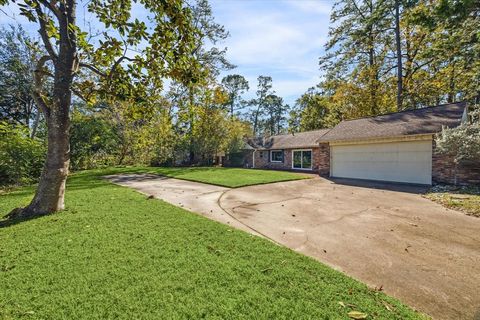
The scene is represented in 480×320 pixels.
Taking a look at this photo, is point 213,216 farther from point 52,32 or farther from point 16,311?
point 52,32

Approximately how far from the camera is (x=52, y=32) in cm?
466

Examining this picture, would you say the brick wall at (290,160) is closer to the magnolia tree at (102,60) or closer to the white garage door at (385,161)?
the white garage door at (385,161)

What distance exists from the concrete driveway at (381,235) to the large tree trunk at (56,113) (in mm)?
3207

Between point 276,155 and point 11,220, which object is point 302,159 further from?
point 11,220

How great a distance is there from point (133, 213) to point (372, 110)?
2196cm

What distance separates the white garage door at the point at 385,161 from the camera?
436 inches

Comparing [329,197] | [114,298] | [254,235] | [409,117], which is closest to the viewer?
[114,298]

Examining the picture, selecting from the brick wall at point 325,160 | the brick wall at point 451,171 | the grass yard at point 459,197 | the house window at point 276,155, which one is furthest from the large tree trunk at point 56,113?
the house window at point 276,155

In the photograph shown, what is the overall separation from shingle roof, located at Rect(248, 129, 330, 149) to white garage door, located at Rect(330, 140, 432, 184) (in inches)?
148

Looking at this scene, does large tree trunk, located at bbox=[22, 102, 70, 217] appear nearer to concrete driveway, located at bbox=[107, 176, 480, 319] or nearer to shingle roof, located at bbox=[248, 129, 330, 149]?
concrete driveway, located at bbox=[107, 176, 480, 319]

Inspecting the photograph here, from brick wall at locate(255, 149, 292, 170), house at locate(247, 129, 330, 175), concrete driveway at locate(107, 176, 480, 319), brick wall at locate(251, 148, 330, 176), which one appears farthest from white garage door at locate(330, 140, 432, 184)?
brick wall at locate(255, 149, 292, 170)

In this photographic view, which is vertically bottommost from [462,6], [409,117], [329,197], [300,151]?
[329,197]

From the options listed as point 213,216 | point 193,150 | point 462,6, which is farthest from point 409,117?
point 193,150

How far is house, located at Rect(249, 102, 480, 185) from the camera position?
1054cm
